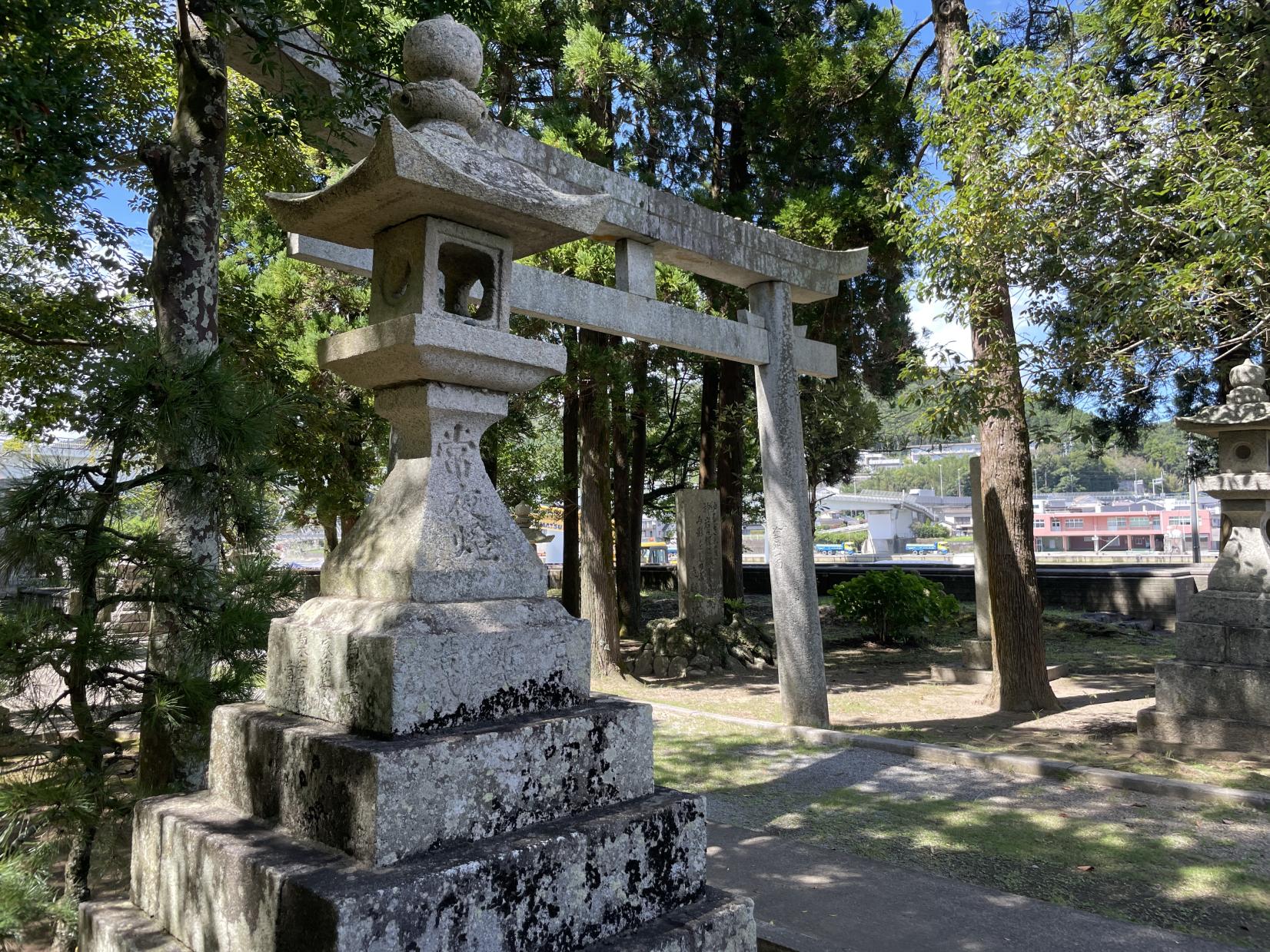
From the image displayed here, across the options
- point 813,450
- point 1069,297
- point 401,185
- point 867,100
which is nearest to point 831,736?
point 1069,297

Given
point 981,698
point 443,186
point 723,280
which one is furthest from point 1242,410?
point 443,186

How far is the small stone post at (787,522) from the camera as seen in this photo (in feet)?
23.7

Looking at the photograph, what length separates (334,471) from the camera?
9469 millimetres

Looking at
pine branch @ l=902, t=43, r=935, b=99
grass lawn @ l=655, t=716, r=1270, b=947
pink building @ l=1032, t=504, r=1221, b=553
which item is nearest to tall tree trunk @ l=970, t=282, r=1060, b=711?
grass lawn @ l=655, t=716, r=1270, b=947

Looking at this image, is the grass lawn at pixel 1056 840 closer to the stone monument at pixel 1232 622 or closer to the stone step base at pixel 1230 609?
the stone monument at pixel 1232 622

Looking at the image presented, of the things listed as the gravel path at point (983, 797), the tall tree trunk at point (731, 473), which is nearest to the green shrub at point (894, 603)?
the tall tree trunk at point (731, 473)

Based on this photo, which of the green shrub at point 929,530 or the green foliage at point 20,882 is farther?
the green shrub at point 929,530

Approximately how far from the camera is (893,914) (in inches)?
140

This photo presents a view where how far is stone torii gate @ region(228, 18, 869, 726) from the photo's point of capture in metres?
5.08

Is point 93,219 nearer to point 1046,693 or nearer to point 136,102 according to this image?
point 136,102

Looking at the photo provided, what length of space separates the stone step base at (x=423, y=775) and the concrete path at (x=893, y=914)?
1454 mm

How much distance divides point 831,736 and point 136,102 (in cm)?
743

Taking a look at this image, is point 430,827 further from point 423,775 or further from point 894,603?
point 894,603

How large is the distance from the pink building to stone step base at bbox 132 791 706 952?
6432cm
